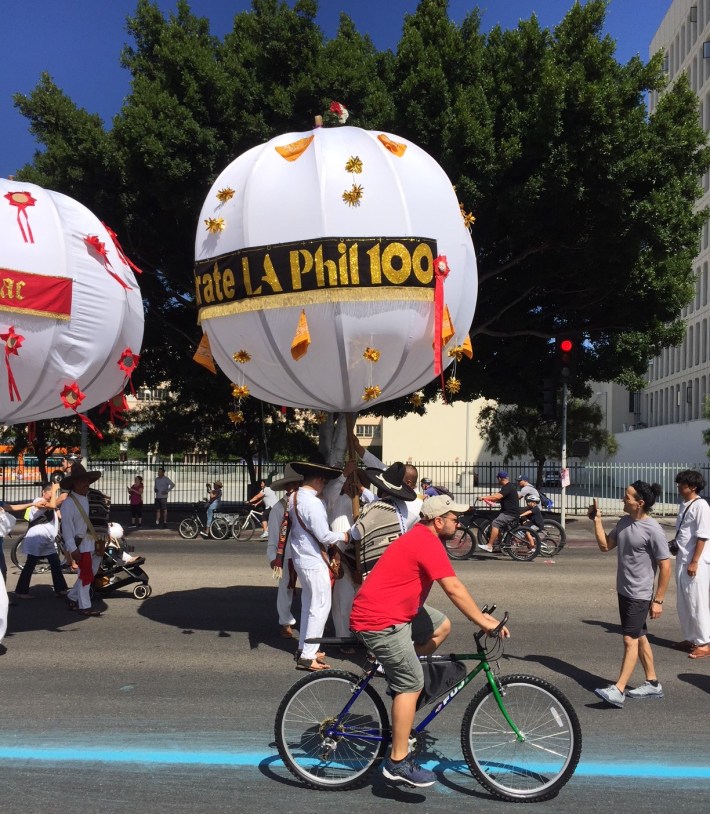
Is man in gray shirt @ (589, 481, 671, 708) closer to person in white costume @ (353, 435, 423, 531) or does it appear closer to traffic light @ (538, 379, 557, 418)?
person in white costume @ (353, 435, 423, 531)

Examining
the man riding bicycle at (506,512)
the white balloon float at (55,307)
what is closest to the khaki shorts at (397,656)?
the white balloon float at (55,307)

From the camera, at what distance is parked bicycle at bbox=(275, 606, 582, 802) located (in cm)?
432

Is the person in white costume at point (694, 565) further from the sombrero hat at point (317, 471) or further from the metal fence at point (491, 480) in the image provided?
the metal fence at point (491, 480)

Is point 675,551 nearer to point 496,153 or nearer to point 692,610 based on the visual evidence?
point 692,610

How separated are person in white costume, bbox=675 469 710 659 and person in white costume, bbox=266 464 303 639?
3550 millimetres

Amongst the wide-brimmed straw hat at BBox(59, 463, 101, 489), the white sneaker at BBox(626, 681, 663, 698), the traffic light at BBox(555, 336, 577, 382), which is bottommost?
the white sneaker at BBox(626, 681, 663, 698)

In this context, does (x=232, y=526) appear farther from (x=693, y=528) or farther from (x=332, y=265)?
(x=332, y=265)

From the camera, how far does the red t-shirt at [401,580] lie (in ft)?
14.4

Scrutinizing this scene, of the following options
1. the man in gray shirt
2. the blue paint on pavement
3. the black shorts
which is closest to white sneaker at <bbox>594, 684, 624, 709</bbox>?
the man in gray shirt

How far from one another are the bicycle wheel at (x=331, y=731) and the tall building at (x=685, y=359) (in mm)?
39491

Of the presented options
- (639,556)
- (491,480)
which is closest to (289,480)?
(639,556)

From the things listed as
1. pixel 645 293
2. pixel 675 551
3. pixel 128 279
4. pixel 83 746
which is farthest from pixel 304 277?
pixel 645 293

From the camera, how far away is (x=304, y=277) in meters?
6.72

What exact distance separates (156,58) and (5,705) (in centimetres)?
1662
